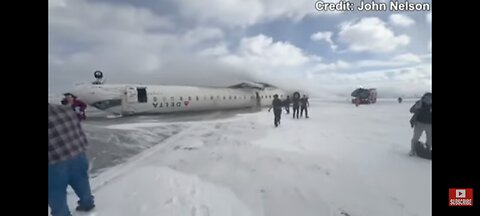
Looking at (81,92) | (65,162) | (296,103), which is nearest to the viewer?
(65,162)

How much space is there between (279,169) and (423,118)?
0.75 m

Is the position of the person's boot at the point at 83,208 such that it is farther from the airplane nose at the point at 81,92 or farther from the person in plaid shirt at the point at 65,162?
the airplane nose at the point at 81,92

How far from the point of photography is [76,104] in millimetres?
1329

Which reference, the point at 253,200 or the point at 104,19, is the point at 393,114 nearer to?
the point at 253,200

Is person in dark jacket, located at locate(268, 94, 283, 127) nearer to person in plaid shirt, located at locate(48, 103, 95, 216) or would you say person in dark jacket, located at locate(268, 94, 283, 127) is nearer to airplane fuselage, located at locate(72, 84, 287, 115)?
airplane fuselage, located at locate(72, 84, 287, 115)

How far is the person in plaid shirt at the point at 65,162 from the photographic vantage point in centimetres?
125

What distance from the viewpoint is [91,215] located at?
49.7 inches

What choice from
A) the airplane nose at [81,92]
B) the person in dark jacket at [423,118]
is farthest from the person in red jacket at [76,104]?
the person in dark jacket at [423,118]

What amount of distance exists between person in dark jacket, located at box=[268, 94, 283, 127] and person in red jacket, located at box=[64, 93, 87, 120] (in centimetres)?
91

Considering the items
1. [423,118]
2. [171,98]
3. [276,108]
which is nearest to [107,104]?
[171,98]

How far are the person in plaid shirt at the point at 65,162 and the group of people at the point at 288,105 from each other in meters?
0.93
